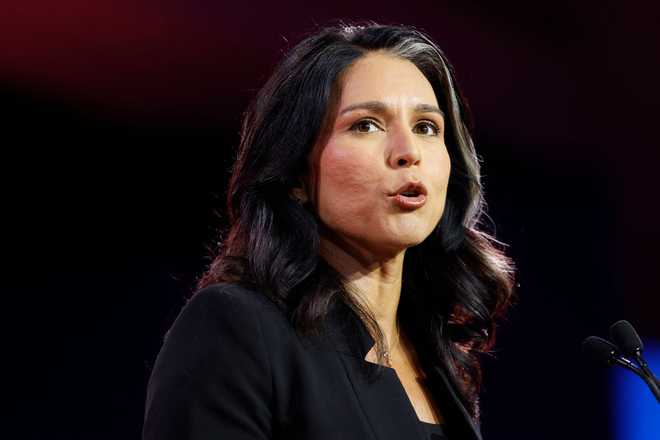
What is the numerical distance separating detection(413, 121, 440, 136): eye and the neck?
0.25 m

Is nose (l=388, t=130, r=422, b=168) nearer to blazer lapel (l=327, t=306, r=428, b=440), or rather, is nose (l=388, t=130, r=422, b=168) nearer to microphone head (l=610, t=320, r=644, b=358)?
blazer lapel (l=327, t=306, r=428, b=440)

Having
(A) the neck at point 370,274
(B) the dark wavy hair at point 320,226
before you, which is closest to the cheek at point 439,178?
(A) the neck at point 370,274

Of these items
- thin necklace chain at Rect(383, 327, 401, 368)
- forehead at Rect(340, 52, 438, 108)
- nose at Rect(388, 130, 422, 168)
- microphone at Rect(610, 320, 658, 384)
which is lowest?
thin necklace chain at Rect(383, 327, 401, 368)

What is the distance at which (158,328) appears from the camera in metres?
3.14

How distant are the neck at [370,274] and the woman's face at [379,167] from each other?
0.02 m

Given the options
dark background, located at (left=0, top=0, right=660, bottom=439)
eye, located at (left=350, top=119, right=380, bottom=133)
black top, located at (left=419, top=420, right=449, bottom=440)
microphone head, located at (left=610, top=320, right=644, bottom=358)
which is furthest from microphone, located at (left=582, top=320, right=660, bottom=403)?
dark background, located at (left=0, top=0, right=660, bottom=439)

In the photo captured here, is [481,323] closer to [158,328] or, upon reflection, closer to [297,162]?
[297,162]

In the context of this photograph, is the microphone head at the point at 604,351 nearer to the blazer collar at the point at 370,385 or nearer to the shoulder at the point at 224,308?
the blazer collar at the point at 370,385

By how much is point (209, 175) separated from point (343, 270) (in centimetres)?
138

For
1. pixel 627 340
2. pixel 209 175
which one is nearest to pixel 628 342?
pixel 627 340

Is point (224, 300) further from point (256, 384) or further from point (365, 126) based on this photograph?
point (365, 126)

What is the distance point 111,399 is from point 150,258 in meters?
0.46

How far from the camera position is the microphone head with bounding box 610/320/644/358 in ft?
5.76

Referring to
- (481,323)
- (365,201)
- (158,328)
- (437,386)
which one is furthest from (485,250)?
(158,328)
